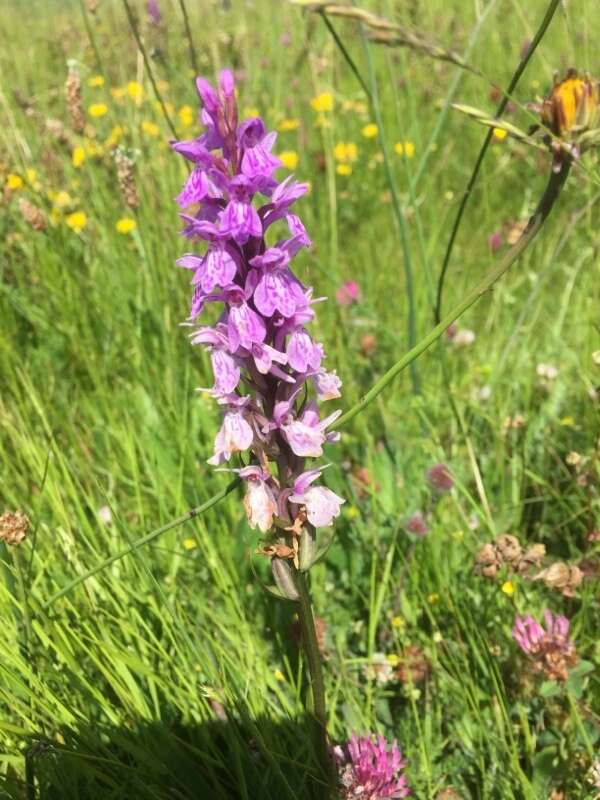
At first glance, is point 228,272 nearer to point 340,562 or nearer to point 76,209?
point 340,562

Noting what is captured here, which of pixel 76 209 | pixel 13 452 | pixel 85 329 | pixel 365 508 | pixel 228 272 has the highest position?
pixel 228 272

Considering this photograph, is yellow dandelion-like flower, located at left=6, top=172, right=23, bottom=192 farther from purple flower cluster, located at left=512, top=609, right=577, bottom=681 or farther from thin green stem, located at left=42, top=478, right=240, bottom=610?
purple flower cluster, located at left=512, top=609, right=577, bottom=681

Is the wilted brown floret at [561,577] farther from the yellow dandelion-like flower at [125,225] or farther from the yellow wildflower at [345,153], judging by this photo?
the yellow wildflower at [345,153]

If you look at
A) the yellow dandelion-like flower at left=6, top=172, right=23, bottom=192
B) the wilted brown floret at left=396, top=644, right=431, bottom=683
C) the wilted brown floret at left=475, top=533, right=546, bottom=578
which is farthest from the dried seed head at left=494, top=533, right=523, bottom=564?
the yellow dandelion-like flower at left=6, top=172, right=23, bottom=192

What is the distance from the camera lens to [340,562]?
72.4 inches

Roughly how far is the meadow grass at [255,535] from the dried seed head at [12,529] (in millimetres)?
78

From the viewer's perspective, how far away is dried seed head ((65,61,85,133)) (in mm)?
2197

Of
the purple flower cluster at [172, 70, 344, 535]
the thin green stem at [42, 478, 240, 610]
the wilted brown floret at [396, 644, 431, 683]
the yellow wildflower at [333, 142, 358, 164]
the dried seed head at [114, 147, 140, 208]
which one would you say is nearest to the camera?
the purple flower cluster at [172, 70, 344, 535]

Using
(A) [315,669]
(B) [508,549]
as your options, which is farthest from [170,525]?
(B) [508,549]

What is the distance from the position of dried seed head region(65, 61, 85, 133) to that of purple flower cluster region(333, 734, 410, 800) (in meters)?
2.01

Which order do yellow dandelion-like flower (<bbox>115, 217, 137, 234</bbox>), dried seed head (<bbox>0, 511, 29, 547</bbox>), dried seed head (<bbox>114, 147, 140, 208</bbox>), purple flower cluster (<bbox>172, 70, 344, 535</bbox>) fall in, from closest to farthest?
purple flower cluster (<bbox>172, 70, 344, 535</bbox>)
dried seed head (<bbox>0, 511, 29, 547</bbox>)
dried seed head (<bbox>114, 147, 140, 208</bbox>)
yellow dandelion-like flower (<bbox>115, 217, 137, 234</bbox>)

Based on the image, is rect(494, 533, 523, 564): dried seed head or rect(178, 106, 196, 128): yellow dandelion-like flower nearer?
rect(494, 533, 523, 564): dried seed head

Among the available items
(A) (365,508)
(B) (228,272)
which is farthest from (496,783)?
(B) (228,272)

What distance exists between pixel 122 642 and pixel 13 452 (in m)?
0.82
